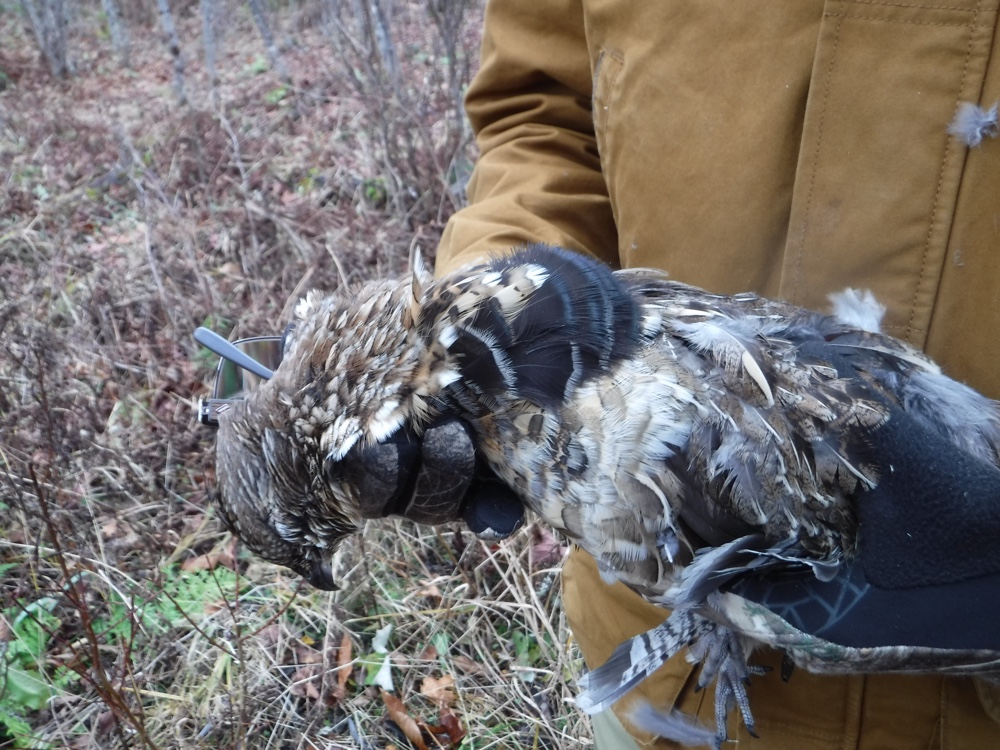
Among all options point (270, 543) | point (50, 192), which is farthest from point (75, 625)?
point (50, 192)

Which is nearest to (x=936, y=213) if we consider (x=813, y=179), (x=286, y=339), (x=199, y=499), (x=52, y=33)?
(x=813, y=179)

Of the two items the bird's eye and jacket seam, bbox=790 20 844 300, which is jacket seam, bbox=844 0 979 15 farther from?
the bird's eye

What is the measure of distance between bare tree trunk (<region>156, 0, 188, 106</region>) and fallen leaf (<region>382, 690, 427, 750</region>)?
34.3 ft

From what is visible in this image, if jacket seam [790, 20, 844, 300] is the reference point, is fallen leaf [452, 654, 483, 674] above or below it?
below

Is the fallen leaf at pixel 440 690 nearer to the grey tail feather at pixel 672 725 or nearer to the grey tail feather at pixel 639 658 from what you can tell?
the grey tail feather at pixel 672 725

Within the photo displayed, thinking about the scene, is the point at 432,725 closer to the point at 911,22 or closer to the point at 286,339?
the point at 286,339

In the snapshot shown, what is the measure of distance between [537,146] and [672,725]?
193 cm

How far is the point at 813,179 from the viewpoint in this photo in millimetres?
1793

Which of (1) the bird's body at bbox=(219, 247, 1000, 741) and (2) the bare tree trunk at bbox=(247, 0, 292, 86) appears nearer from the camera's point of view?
(1) the bird's body at bbox=(219, 247, 1000, 741)

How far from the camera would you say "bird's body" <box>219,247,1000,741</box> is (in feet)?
5.24

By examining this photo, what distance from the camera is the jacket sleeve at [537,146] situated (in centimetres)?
232

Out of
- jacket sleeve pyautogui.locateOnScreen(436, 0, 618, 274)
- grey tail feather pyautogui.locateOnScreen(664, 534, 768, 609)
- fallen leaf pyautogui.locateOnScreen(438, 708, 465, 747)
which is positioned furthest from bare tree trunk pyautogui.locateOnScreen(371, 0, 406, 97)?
grey tail feather pyautogui.locateOnScreen(664, 534, 768, 609)

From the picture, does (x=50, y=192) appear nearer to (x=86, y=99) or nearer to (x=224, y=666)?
(x=86, y=99)

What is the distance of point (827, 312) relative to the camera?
1907mm
